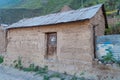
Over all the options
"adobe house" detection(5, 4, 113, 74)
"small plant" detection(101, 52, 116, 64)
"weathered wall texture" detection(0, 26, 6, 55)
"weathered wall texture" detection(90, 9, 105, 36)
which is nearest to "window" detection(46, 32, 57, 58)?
Result: "adobe house" detection(5, 4, 113, 74)

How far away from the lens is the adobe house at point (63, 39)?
419 inches

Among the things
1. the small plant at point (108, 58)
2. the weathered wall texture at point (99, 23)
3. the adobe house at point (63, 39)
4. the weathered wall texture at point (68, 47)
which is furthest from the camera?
the weathered wall texture at point (99, 23)

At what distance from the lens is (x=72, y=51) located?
11391mm

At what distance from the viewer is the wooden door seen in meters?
12.7

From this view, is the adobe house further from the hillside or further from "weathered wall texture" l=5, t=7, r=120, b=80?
the hillside

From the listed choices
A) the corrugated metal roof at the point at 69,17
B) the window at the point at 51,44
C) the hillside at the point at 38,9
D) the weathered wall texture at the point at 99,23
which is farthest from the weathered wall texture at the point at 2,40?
the hillside at the point at 38,9

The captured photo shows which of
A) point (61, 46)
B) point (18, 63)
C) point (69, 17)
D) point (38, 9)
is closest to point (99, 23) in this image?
point (69, 17)

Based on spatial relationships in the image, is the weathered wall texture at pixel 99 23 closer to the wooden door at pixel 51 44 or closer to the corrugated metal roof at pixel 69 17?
the corrugated metal roof at pixel 69 17

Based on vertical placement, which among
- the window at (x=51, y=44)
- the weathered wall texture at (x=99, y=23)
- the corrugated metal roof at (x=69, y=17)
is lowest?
the window at (x=51, y=44)

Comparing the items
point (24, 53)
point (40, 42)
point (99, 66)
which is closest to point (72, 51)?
point (99, 66)

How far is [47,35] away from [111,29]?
12.6 feet

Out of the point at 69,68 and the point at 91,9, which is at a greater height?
the point at 91,9

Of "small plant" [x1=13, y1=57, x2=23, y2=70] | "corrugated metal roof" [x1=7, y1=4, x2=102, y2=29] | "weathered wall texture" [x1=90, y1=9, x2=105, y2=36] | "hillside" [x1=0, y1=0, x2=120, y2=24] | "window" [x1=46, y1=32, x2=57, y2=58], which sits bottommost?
"small plant" [x1=13, y1=57, x2=23, y2=70]

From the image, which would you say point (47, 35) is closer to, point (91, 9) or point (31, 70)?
point (31, 70)
